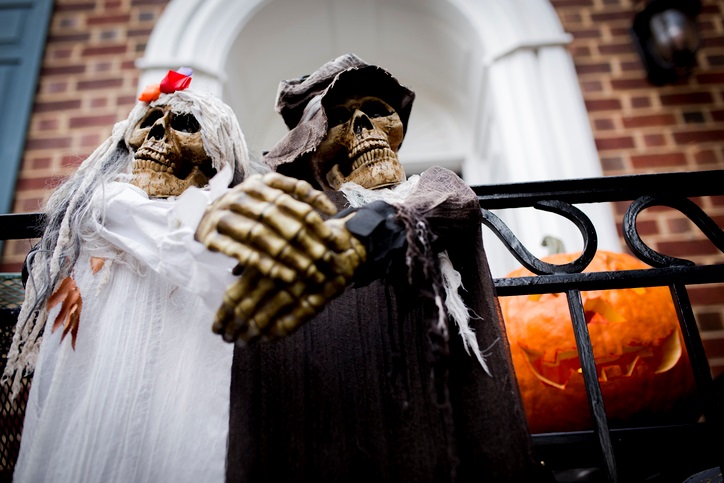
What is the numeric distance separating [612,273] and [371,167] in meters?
0.64

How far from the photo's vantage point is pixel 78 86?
271 centimetres

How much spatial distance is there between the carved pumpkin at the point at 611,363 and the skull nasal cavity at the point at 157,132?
3.78ft

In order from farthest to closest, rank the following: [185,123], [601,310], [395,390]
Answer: [601,310] → [185,123] → [395,390]

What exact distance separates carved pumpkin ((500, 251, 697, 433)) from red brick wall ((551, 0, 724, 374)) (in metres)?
0.83

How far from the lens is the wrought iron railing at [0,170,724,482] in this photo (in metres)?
1.17

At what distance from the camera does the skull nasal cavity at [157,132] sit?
4.77 ft

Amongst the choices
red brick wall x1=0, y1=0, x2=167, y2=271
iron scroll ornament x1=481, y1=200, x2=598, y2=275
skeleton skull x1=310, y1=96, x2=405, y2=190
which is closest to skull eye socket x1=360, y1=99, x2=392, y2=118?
skeleton skull x1=310, y1=96, x2=405, y2=190

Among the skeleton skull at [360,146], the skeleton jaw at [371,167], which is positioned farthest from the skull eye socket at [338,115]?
the skeleton jaw at [371,167]

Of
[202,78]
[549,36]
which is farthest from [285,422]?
[549,36]

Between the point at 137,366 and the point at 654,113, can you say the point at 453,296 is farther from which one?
the point at 654,113

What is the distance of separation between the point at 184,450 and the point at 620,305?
126 centimetres

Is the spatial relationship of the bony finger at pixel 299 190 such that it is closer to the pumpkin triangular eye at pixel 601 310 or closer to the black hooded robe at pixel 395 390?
the black hooded robe at pixel 395 390

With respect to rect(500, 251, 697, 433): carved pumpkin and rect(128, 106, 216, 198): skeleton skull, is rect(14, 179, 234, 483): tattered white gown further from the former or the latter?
rect(500, 251, 697, 433): carved pumpkin

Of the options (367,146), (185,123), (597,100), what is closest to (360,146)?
(367,146)
